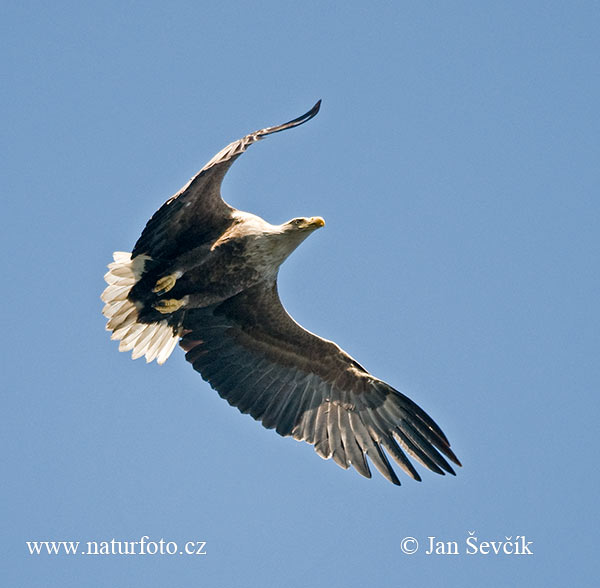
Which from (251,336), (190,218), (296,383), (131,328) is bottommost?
(131,328)

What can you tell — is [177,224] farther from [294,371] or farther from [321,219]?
[294,371]

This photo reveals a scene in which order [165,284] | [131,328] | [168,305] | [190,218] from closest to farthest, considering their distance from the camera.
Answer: [190,218] → [165,284] → [168,305] → [131,328]

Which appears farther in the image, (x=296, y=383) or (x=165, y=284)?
(x=296, y=383)

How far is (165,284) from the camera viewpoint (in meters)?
8.84

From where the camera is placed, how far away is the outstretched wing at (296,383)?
9.12m

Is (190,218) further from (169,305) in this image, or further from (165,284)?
(169,305)

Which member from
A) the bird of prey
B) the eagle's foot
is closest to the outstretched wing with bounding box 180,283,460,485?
the bird of prey

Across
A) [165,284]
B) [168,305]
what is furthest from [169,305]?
[165,284]

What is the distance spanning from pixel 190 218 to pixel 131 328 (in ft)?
4.47

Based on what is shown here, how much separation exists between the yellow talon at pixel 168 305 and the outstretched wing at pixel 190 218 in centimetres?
43

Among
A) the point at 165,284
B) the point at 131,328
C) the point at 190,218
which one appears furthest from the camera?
the point at 131,328

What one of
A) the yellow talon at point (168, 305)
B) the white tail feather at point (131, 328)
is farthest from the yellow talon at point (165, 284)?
the white tail feather at point (131, 328)

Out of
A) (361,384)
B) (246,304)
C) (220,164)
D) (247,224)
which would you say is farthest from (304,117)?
(361,384)

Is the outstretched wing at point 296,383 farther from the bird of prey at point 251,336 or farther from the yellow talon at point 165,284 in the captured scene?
the yellow talon at point 165,284
